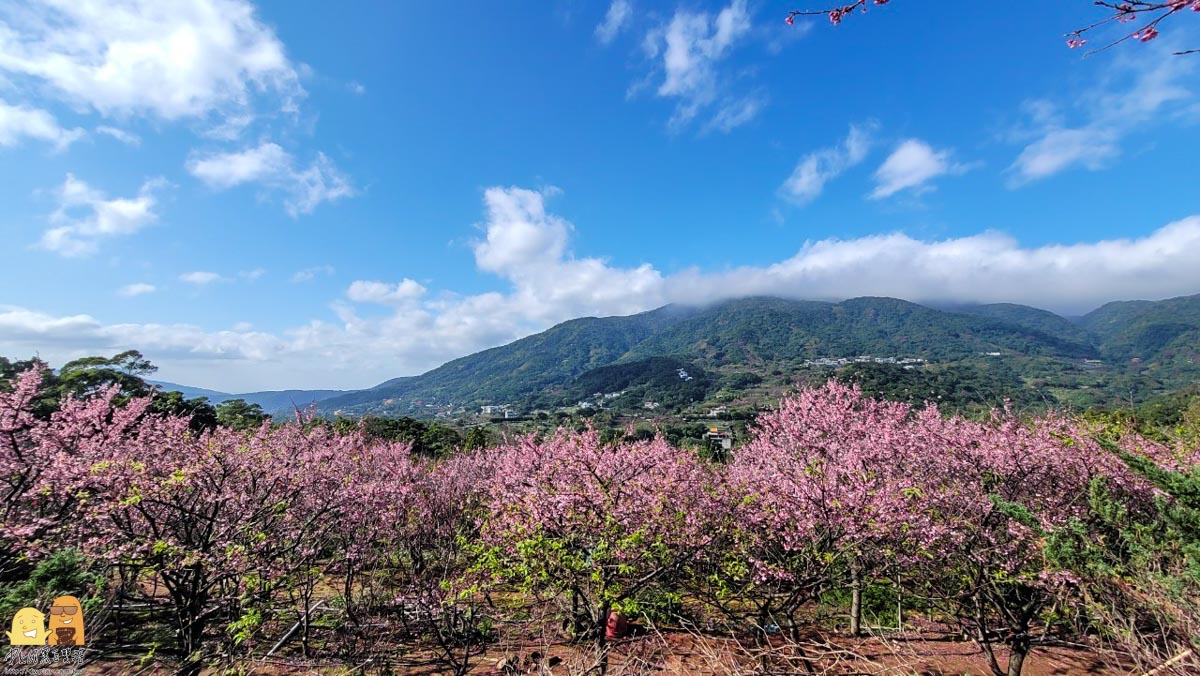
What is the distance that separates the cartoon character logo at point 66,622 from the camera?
16.5 ft

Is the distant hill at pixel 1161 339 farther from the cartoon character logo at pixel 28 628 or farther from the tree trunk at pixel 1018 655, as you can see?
the cartoon character logo at pixel 28 628

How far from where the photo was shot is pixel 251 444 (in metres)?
8.01

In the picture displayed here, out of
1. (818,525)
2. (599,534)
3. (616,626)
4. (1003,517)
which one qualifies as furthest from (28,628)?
(1003,517)

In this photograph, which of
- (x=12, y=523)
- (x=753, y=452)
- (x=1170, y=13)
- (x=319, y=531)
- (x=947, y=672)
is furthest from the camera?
(x=753, y=452)

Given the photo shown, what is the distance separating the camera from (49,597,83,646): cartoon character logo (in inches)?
198

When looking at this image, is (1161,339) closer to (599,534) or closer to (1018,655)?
(1018,655)

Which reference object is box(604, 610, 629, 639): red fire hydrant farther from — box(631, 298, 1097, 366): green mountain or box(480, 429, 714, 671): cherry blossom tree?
box(631, 298, 1097, 366): green mountain

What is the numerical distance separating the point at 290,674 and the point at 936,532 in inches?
384

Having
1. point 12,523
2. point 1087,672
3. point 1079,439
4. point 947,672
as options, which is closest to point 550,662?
point 947,672

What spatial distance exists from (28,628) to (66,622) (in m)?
0.29

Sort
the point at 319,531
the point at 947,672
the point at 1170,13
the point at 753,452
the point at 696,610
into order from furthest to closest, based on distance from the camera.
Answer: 1. the point at 753,452
2. the point at 696,610
3. the point at 319,531
4. the point at 947,672
5. the point at 1170,13

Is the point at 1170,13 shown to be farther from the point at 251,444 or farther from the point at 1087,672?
the point at 251,444

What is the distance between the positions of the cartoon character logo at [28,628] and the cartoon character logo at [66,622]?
7 centimetres

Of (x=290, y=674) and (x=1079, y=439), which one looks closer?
(x=290, y=674)
